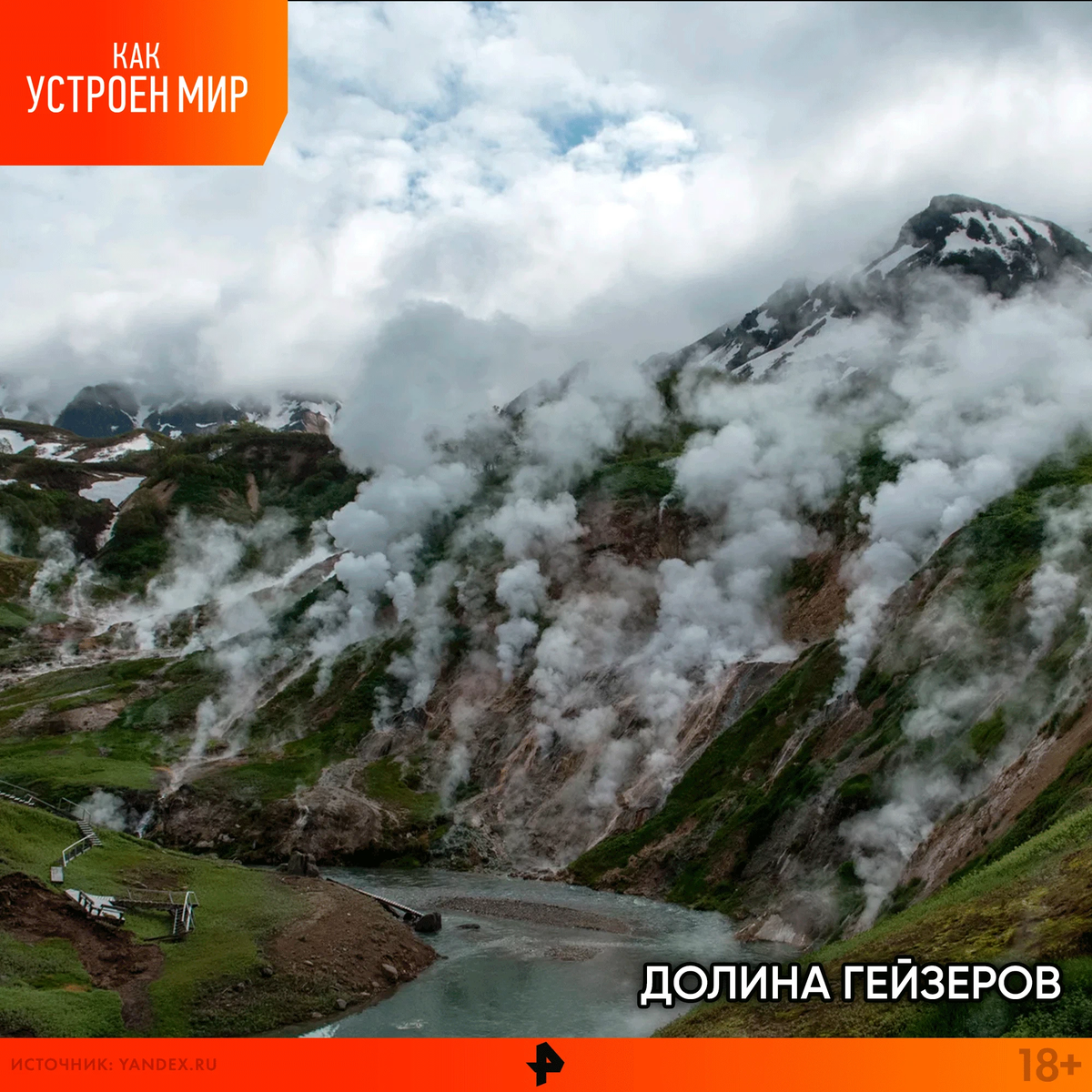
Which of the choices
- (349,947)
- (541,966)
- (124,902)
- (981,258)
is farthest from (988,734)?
(981,258)

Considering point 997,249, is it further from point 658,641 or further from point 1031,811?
point 1031,811

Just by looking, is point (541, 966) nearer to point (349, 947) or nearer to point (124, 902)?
point (349, 947)

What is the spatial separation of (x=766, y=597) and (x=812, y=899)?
57214 mm

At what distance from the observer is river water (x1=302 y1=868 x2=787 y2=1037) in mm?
38438

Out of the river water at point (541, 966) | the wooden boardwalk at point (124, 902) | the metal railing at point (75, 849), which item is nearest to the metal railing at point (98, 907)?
the wooden boardwalk at point (124, 902)

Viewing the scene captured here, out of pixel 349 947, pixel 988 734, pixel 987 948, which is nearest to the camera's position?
pixel 987 948

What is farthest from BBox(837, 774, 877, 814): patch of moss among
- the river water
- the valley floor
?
the valley floor

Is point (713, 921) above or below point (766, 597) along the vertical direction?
below

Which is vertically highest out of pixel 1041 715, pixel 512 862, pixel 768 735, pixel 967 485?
pixel 967 485

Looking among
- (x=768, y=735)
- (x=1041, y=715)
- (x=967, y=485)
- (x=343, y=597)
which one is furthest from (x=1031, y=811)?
(x=343, y=597)

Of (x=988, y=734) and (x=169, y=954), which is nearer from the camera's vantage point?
(x=169, y=954)

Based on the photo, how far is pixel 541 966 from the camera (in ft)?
159

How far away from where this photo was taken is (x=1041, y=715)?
156 feet

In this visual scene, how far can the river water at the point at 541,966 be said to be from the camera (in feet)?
126
